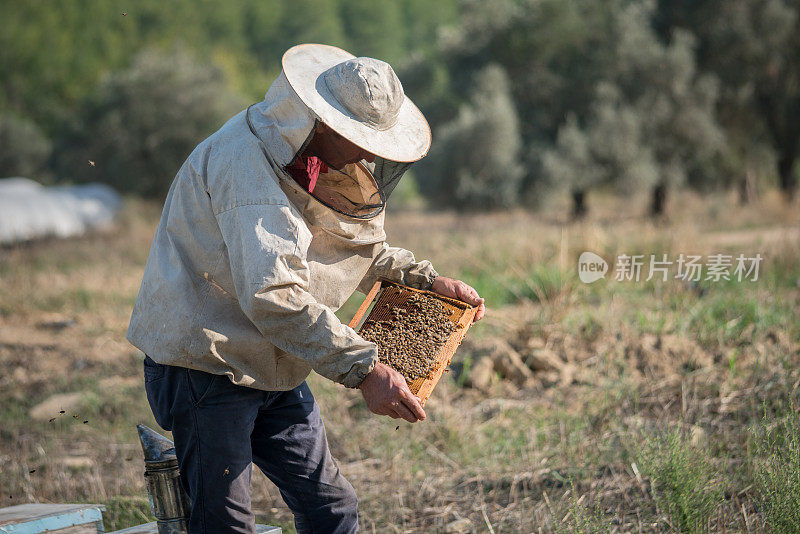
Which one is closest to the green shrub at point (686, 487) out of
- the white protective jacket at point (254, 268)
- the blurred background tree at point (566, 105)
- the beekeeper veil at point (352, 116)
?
the white protective jacket at point (254, 268)

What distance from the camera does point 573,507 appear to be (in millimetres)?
2768

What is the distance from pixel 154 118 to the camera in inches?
808

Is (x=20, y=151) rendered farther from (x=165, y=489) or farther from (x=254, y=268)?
(x=254, y=268)

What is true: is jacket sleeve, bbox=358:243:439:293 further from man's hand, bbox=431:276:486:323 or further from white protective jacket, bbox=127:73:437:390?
white protective jacket, bbox=127:73:437:390

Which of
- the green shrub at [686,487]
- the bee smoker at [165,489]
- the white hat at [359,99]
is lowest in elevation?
the green shrub at [686,487]

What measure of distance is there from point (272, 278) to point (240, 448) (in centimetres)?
63

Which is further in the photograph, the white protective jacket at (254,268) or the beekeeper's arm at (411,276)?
the beekeeper's arm at (411,276)

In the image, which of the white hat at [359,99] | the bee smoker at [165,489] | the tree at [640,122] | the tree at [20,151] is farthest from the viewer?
the tree at [20,151]

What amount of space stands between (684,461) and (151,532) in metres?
2.06

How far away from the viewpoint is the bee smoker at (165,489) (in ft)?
7.86

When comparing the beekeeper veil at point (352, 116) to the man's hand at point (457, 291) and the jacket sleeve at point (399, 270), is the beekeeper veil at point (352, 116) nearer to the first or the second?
the jacket sleeve at point (399, 270)

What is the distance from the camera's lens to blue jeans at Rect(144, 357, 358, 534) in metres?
2.23

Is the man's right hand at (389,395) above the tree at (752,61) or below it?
above

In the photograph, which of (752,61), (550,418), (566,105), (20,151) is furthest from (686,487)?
(20,151)
